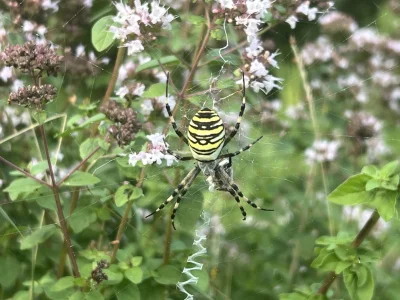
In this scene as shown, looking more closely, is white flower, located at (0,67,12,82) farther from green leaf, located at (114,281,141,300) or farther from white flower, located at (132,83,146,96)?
green leaf, located at (114,281,141,300)

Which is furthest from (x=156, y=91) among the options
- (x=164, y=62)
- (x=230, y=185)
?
(x=230, y=185)

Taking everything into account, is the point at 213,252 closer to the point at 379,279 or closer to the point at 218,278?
the point at 218,278

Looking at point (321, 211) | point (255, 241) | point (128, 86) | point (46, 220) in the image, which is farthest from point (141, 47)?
point (321, 211)

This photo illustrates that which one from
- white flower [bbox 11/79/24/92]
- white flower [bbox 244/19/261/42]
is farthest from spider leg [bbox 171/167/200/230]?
white flower [bbox 11/79/24/92]

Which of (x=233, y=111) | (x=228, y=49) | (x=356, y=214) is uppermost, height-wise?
(x=228, y=49)

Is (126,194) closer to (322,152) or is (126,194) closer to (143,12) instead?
(143,12)

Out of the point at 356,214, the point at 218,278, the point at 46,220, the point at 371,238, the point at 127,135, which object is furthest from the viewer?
the point at 356,214
